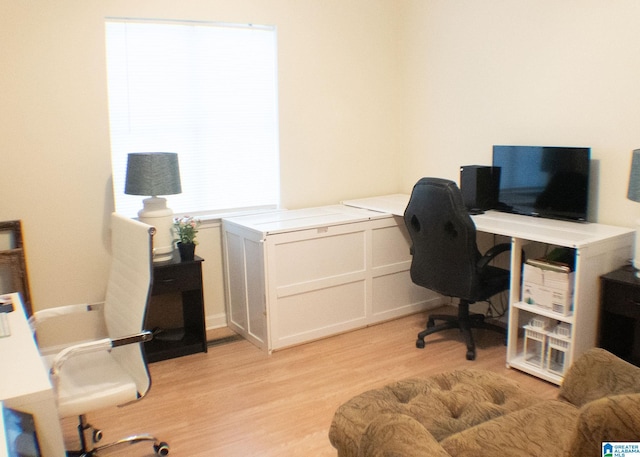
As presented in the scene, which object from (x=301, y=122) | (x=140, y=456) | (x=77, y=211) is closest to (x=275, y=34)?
(x=301, y=122)

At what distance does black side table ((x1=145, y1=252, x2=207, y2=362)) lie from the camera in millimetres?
3473

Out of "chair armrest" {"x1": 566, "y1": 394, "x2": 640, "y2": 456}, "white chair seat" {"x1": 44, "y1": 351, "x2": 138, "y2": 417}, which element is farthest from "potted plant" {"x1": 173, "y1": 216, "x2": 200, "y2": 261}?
"chair armrest" {"x1": 566, "y1": 394, "x2": 640, "y2": 456}

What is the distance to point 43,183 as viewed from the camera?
133 inches

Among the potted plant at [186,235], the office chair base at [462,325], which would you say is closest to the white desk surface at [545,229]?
the office chair base at [462,325]

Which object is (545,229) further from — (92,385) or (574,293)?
(92,385)

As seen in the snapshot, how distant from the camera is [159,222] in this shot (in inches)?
137

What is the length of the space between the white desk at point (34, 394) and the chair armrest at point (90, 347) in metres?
0.18

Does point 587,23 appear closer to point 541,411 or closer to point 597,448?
point 541,411

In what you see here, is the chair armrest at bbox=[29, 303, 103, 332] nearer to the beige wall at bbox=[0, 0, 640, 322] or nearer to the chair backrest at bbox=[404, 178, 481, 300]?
the beige wall at bbox=[0, 0, 640, 322]

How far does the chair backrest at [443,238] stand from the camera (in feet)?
10.6

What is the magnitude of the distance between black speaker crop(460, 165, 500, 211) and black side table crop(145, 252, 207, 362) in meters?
1.82

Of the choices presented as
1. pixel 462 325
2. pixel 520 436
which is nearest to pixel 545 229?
pixel 462 325

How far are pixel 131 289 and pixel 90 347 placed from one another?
32cm

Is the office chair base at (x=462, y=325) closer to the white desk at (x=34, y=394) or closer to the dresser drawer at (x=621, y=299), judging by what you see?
the dresser drawer at (x=621, y=299)
